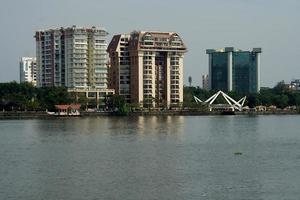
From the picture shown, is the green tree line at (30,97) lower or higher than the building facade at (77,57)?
lower

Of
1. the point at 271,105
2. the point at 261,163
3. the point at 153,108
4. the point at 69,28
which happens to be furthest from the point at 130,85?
the point at 261,163

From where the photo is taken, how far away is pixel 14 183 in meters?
24.9

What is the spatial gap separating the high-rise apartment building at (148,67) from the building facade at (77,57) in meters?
4.80

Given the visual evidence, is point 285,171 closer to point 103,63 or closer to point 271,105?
point 103,63

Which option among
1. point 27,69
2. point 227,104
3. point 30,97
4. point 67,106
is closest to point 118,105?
point 67,106

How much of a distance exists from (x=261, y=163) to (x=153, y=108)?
8278 cm

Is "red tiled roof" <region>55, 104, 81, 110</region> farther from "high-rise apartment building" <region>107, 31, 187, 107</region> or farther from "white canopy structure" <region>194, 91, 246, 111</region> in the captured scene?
"white canopy structure" <region>194, 91, 246, 111</region>

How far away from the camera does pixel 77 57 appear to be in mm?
111312

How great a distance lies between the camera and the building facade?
111438mm

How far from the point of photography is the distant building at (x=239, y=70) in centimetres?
16700

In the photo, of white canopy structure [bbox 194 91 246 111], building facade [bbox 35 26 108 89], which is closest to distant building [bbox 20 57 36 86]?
building facade [bbox 35 26 108 89]

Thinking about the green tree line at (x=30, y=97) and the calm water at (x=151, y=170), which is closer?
the calm water at (x=151, y=170)

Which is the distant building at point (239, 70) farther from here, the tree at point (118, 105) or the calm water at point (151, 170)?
the calm water at point (151, 170)

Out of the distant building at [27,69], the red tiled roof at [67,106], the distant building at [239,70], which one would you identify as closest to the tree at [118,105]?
the red tiled roof at [67,106]
